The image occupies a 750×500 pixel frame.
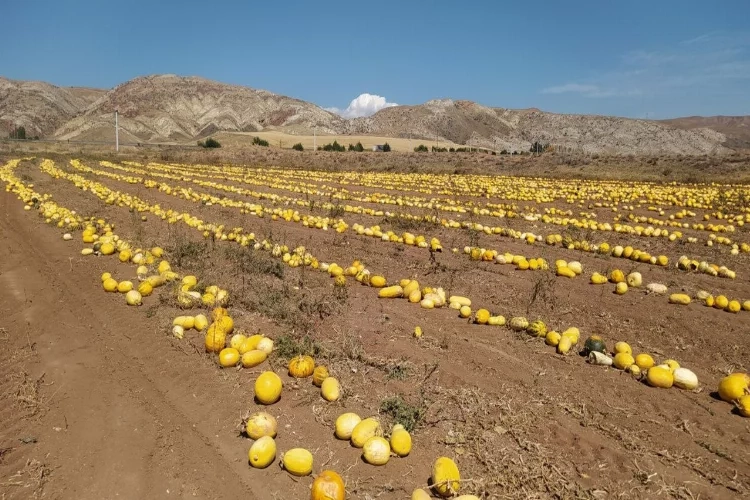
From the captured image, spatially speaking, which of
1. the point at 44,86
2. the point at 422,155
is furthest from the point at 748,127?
the point at 44,86

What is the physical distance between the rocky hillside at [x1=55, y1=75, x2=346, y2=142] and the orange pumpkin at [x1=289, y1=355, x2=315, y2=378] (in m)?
136

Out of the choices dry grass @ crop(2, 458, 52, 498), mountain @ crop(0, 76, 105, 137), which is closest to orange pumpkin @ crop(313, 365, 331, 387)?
dry grass @ crop(2, 458, 52, 498)

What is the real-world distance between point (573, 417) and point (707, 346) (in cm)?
313

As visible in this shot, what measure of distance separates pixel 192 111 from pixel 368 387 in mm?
164326

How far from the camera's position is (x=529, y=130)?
142 metres

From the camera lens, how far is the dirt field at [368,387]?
12.4ft

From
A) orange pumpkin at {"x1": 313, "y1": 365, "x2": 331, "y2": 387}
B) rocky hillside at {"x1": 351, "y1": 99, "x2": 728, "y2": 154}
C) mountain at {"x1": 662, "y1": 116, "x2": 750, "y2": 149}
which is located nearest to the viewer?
orange pumpkin at {"x1": 313, "y1": 365, "x2": 331, "y2": 387}

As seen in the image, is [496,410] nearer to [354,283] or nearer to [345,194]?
[354,283]

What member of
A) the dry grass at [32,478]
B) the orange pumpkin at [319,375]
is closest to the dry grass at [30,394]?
the dry grass at [32,478]

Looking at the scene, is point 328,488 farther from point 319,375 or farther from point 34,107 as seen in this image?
point 34,107

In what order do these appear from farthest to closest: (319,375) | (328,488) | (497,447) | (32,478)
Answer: (319,375)
(497,447)
(32,478)
(328,488)

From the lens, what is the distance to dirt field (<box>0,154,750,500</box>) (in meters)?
3.77

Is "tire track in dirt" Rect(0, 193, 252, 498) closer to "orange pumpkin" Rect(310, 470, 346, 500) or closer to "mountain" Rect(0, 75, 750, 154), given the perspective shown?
"orange pumpkin" Rect(310, 470, 346, 500)

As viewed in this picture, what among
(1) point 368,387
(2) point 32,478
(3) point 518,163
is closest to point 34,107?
(3) point 518,163
